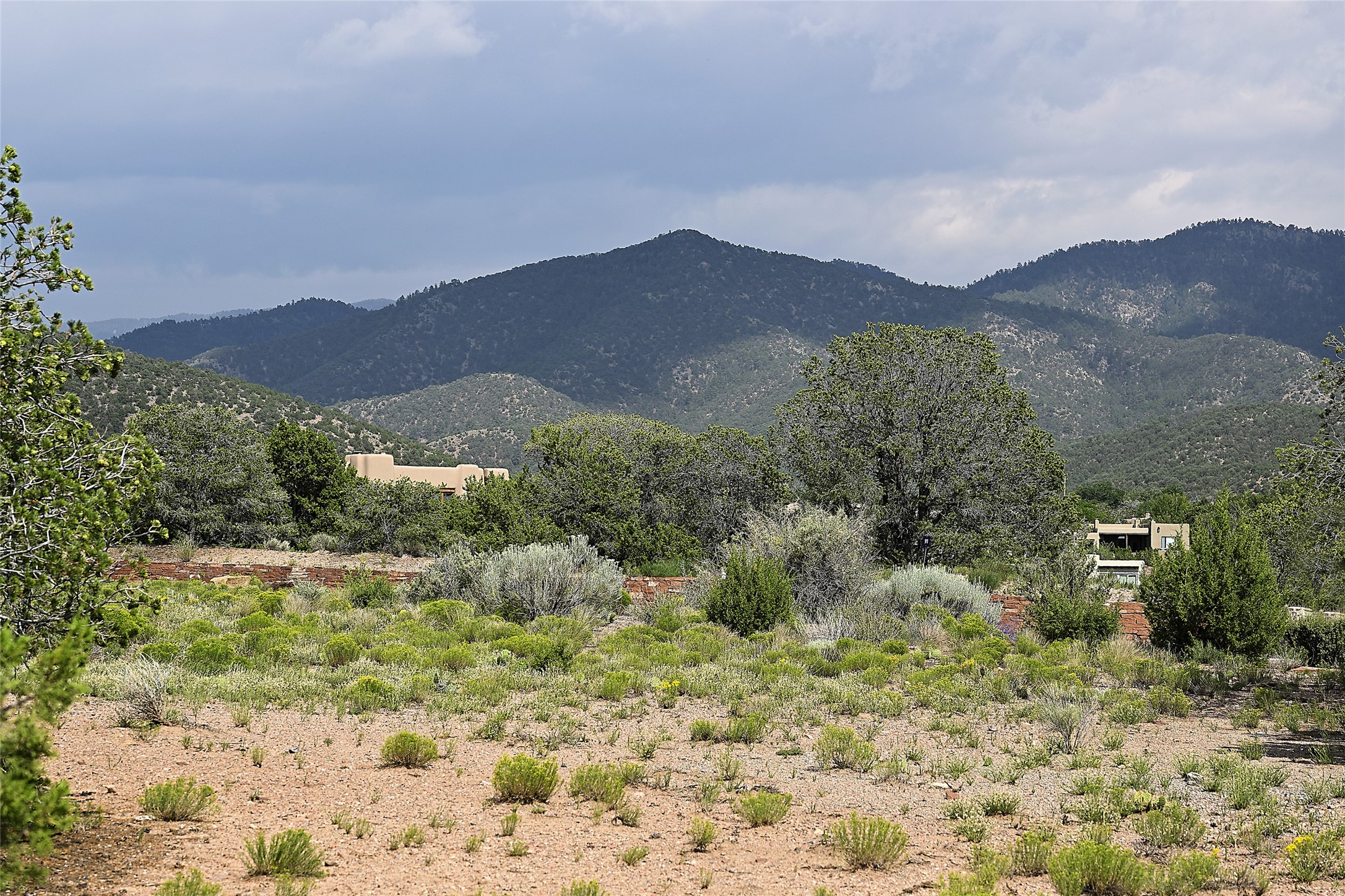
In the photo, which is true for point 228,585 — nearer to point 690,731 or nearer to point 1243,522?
point 690,731

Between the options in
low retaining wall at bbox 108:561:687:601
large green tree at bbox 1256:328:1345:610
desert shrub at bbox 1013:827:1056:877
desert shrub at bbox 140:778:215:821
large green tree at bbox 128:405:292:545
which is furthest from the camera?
large green tree at bbox 128:405:292:545

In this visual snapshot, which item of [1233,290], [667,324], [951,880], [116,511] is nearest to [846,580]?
[951,880]

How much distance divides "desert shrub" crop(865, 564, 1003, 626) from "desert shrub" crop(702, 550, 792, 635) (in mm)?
2262

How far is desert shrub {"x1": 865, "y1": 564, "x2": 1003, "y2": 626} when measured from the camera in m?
18.7

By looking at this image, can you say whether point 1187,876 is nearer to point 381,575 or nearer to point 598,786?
point 598,786

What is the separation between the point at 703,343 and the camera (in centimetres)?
11850

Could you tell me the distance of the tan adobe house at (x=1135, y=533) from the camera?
2510 inches

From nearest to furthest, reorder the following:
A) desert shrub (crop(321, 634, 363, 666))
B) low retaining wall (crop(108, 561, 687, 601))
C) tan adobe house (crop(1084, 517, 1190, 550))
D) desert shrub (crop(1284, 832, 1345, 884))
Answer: desert shrub (crop(1284, 832, 1345, 884)) < desert shrub (crop(321, 634, 363, 666)) < low retaining wall (crop(108, 561, 687, 601)) < tan adobe house (crop(1084, 517, 1190, 550))

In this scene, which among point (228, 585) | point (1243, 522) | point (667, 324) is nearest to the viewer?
point (1243, 522)

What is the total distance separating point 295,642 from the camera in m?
13.9

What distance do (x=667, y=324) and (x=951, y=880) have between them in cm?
12065

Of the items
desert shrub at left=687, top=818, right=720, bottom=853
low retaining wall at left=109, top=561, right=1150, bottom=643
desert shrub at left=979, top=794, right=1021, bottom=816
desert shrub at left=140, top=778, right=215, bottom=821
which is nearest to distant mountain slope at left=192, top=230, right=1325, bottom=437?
low retaining wall at left=109, top=561, right=1150, bottom=643

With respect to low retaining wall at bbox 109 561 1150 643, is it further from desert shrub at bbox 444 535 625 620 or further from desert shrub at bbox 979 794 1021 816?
desert shrub at bbox 979 794 1021 816

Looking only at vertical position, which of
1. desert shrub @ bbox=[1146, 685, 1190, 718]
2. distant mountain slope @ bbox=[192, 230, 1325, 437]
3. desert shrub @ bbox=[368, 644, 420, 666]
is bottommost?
desert shrub @ bbox=[1146, 685, 1190, 718]
